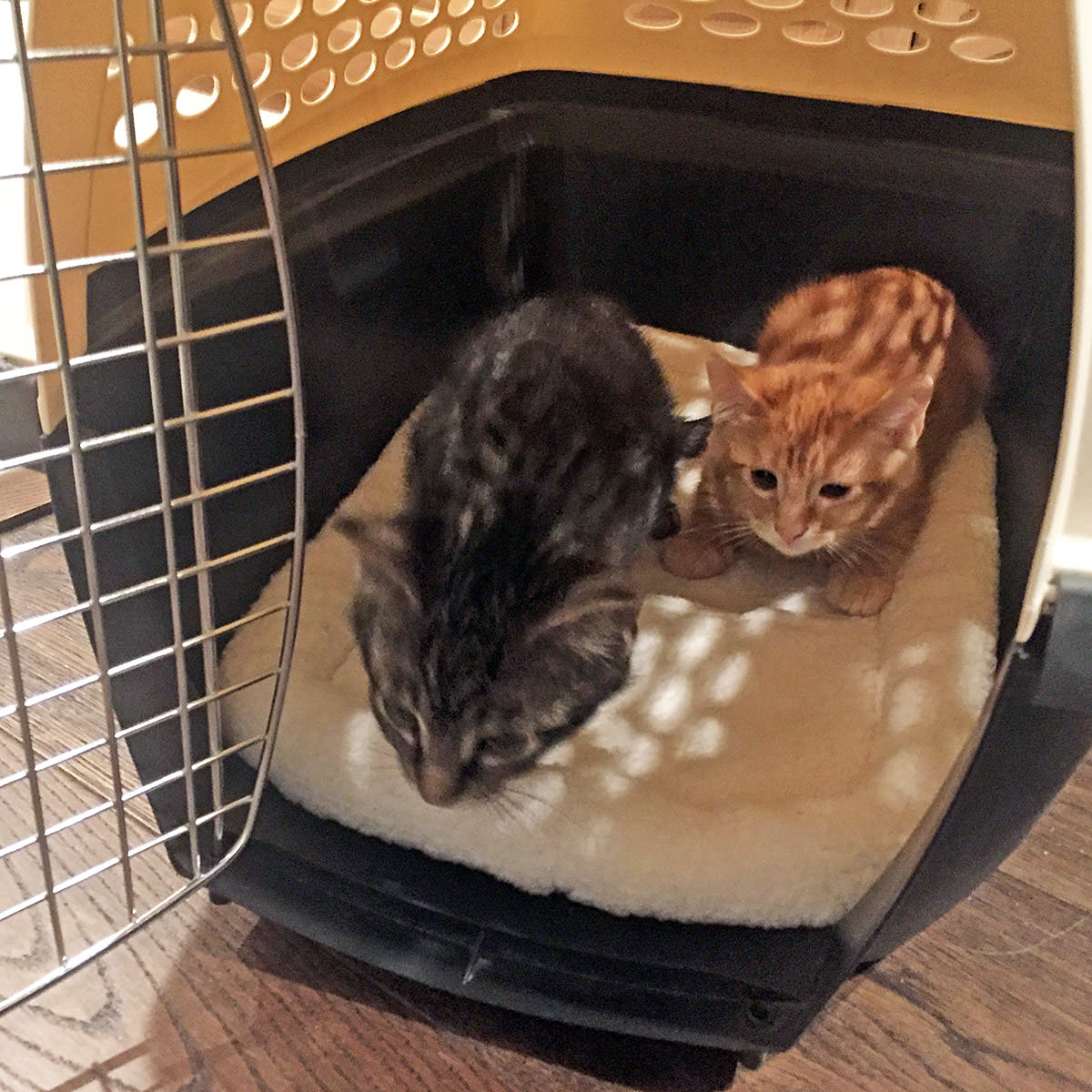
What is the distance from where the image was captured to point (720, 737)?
1007 mm

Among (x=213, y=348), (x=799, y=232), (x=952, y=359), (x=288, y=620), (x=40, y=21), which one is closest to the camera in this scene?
(x=40, y=21)

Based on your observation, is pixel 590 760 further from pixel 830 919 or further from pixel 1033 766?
pixel 1033 766

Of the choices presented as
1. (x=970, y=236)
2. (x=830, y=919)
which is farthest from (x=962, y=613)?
(x=970, y=236)

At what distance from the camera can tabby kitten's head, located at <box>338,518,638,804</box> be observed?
2.67 ft

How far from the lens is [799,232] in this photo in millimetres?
1343

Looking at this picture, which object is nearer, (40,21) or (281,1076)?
(40,21)

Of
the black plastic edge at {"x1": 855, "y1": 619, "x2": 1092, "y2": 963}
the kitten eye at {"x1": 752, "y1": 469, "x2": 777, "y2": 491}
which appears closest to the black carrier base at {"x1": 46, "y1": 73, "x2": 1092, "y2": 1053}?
the black plastic edge at {"x1": 855, "y1": 619, "x2": 1092, "y2": 963}

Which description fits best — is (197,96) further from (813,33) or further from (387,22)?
(813,33)

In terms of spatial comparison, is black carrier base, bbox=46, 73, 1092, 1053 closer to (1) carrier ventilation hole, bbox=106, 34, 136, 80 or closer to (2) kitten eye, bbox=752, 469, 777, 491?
(1) carrier ventilation hole, bbox=106, 34, 136, 80

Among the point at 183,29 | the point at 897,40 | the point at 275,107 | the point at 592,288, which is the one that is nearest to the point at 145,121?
the point at 183,29

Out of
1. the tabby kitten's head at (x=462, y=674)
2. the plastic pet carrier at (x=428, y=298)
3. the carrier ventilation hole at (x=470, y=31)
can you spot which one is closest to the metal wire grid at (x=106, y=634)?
the plastic pet carrier at (x=428, y=298)

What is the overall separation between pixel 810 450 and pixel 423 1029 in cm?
67

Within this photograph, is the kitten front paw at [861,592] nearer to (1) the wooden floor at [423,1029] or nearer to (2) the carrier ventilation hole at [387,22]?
(1) the wooden floor at [423,1029]

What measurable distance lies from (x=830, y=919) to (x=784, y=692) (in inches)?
12.0
